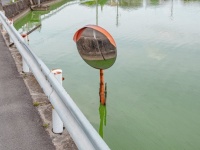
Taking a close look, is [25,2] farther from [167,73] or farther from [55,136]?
[55,136]

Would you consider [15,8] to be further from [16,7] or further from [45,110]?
[45,110]

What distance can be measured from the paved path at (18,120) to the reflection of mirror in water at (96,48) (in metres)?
2.16

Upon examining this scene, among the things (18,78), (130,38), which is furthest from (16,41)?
(130,38)

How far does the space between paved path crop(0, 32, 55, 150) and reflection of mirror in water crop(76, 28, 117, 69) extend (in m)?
2.16

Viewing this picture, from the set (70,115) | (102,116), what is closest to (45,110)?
(70,115)

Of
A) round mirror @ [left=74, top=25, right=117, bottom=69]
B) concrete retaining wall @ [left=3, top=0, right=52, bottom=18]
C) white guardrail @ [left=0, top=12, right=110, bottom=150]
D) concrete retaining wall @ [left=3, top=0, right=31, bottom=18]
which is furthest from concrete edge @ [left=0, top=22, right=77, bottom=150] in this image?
concrete retaining wall @ [left=3, top=0, right=52, bottom=18]

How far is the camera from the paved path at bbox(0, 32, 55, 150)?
11.1 feet

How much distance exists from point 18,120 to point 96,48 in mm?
3743

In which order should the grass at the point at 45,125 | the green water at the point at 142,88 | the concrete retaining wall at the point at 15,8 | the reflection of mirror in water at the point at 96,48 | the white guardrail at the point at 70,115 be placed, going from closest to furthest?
the white guardrail at the point at 70,115 < the grass at the point at 45,125 < the green water at the point at 142,88 < the reflection of mirror in water at the point at 96,48 < the concrete retaining wall at the point at 15,8

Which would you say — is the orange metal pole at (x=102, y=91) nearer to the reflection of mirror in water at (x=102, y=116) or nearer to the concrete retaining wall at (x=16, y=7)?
the reflection of mirror in water at (x=102, y=116)

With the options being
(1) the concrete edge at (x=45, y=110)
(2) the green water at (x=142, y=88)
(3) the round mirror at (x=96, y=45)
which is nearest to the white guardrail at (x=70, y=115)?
(1) the concrete edge at (x=45, y=110)

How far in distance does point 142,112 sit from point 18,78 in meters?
3.15

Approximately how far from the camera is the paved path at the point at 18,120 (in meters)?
3.37

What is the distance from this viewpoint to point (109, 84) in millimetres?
8797
